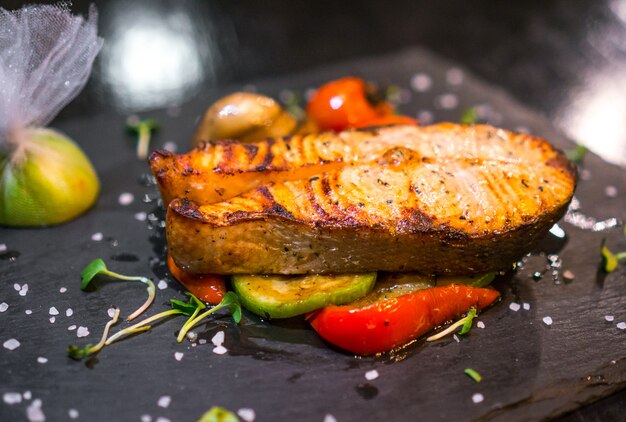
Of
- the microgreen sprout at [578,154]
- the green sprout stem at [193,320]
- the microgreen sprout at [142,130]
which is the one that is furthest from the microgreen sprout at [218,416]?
the microgreen sprout at [578,154]

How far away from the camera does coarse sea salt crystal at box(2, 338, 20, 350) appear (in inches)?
128

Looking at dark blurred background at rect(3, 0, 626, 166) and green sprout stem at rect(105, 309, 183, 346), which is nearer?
green sprout stem at rect(105, 309, 183, 346)

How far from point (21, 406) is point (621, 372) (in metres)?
2.87

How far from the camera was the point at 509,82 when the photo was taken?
6004mm

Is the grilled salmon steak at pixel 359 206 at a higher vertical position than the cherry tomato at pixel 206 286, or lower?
higher

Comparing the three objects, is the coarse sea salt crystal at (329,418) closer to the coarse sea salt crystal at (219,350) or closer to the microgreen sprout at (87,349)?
the coarse sea salt crystal at (219,350)

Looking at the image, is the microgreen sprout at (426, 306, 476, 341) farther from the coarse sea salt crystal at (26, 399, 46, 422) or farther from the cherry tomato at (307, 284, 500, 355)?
the coarse sea salt crystal at (26, 399, 46, 422)

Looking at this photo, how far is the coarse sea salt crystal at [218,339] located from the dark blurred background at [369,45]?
2.48 meters

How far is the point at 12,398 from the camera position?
3.00 metres

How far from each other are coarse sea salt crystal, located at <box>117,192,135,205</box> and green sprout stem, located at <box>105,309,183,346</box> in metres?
1.08

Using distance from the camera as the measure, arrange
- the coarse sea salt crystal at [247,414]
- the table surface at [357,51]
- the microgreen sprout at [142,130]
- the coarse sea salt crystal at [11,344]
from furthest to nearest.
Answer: the table surface at [357,51] → the microgreen sprout at [142,130] → the coarse sea salt crystal at [11,344] → the coarse sea salt crystal at [247,414]

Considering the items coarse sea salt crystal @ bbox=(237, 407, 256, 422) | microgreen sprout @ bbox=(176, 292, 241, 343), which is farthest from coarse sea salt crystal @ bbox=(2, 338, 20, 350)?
Result: coarse sea salt crystal @ bbox=(237, 407, 256, 422)

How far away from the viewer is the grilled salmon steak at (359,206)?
329 cm

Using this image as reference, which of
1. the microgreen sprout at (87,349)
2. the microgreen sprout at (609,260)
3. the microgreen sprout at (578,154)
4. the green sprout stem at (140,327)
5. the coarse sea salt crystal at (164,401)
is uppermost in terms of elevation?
the microgreen sprout at (578,154)
